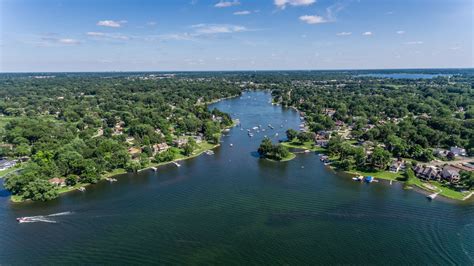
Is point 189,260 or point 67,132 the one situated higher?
point 67,132

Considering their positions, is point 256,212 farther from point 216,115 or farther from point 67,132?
point 216,115

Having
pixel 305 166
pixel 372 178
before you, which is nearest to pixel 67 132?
pixel 305 166

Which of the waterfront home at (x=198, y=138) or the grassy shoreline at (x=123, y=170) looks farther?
the waterfront home at (x=198, y=138)

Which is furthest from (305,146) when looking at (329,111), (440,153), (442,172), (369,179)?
(329,111)

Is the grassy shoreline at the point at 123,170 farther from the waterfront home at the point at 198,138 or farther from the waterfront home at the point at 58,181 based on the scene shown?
the waterfront home at the point at 198,138

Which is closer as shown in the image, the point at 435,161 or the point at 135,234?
the point at 135,234

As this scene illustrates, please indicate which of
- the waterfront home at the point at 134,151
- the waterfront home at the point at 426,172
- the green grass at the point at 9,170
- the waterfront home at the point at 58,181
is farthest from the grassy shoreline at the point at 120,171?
the waterfront home at the point at 426,172
